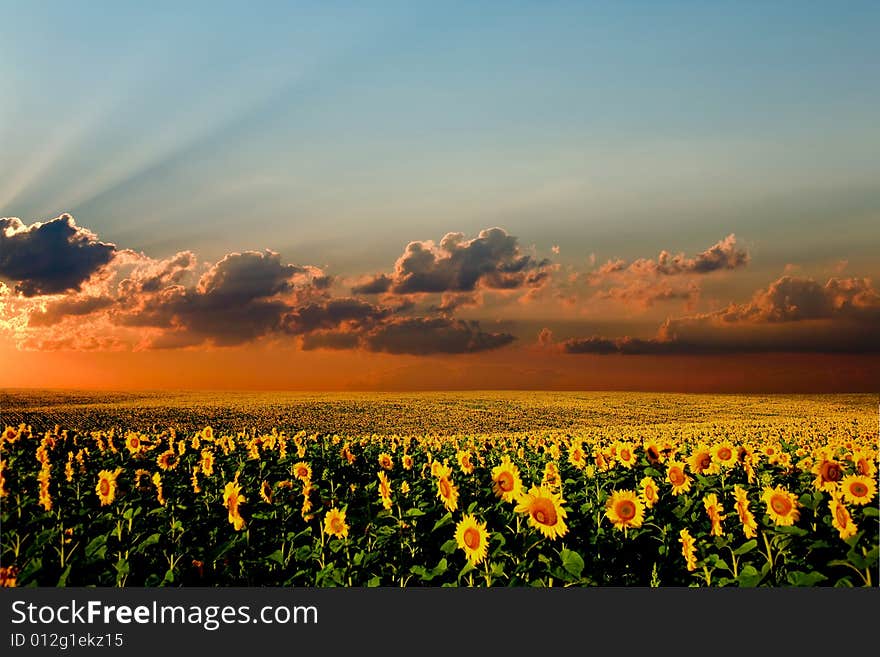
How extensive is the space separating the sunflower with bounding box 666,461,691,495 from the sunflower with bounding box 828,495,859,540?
3.99ft

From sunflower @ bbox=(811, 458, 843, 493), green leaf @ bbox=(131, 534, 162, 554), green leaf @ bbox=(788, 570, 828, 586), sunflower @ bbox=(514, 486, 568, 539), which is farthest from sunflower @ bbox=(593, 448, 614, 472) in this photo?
green leaf @ bbox=(131, 534, 162, 554)

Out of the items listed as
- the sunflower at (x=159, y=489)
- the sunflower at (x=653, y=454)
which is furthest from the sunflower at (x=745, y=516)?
the sunflower at (x=159, y=489)

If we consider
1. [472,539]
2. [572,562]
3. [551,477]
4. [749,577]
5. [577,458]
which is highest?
[577,458]

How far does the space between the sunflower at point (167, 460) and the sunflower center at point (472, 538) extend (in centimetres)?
396

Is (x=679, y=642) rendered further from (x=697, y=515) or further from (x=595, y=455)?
(x=595, y=455)

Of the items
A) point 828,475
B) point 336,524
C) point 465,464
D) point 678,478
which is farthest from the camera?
point 465,464

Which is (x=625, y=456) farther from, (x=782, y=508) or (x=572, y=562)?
(x=572, y=562)

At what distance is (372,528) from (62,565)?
283cm

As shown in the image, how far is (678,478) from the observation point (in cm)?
642

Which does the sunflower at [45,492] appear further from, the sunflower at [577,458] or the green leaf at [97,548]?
the sunflower at [577,458]

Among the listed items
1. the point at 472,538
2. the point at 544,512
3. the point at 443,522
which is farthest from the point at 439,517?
the point at 544,512

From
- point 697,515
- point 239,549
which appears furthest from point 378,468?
point 697,515

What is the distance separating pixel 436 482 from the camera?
267 inches

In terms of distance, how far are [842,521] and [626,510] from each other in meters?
1.65
